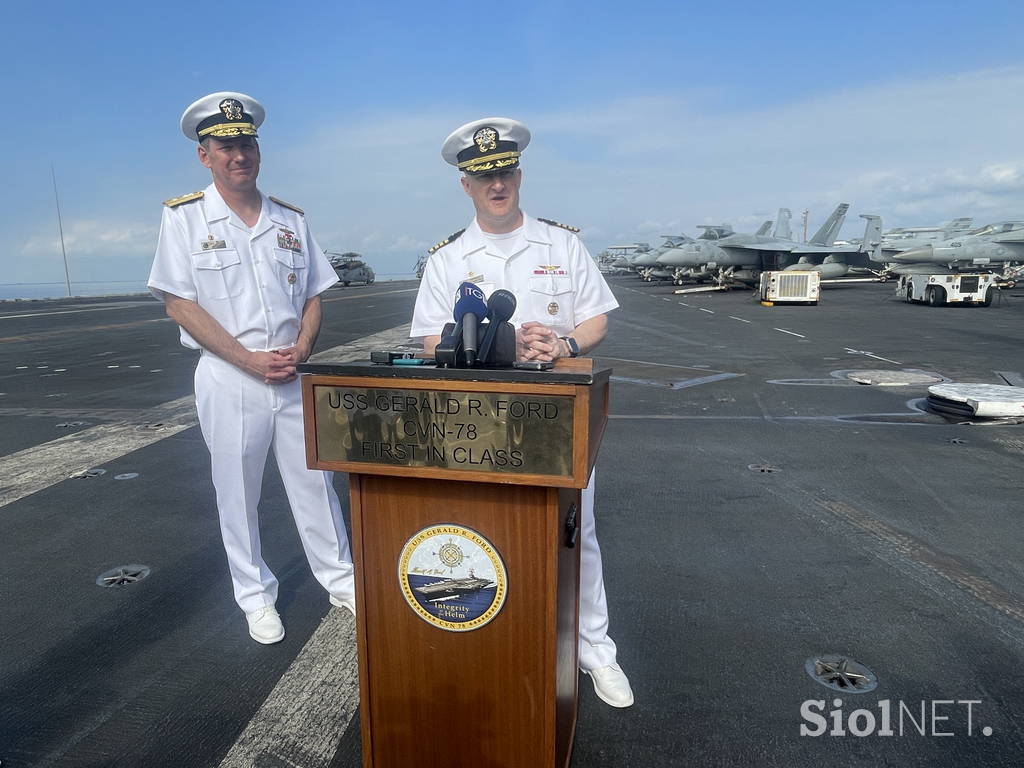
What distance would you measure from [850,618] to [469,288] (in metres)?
2.25

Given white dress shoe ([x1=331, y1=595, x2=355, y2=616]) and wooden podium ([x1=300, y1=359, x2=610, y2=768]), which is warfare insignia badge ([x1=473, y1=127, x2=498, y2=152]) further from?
white dress shoe ([x1=331, y1=595, x2=355, y2=616])

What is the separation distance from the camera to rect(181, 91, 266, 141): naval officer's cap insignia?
259 cm

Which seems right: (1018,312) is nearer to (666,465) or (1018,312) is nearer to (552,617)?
(666,465)

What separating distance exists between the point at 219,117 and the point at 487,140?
1165 mm

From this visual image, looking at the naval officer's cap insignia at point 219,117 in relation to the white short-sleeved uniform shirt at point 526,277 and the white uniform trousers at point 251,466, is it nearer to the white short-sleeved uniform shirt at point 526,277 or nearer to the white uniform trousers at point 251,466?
the white uniform trousers at point 251,466

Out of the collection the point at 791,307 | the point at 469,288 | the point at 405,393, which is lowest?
the point at 791,307

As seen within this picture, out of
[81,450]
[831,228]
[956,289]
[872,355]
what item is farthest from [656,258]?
[81,450]

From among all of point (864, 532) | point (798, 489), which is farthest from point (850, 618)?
point (798, 489)

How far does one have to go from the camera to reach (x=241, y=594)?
2.79 m

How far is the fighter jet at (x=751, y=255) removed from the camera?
3528 centimetres

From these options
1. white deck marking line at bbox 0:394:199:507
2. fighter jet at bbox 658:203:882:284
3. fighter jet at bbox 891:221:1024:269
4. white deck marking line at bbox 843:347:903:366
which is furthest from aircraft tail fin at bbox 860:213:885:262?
white deck marking line at bbox 0:394:199:507

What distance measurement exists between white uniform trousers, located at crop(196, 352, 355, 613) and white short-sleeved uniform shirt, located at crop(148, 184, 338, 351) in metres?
0.18

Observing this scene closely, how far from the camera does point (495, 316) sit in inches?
62.0

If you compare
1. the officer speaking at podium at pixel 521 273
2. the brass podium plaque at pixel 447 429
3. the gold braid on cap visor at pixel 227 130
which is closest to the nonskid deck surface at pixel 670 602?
the officer speaking at podium at pixel 521 273
